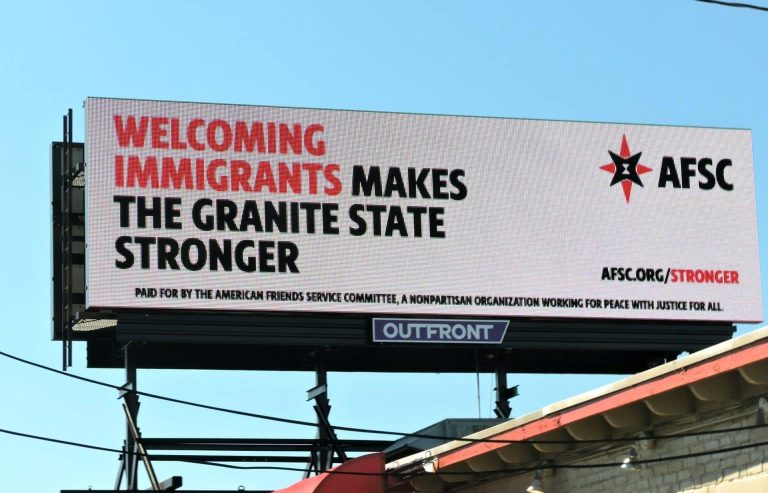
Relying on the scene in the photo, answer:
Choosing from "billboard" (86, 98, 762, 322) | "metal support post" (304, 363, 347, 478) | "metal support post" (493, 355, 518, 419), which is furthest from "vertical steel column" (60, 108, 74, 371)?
"metal support post" (493, 355, 518, 419)

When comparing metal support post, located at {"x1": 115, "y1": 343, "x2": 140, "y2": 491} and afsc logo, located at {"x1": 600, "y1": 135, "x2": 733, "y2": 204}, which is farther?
afsc logo, located at {"x1": 600, "y1": 135, "x2": 733, "y2": 204}

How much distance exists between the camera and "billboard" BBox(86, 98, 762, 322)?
95.8 feet

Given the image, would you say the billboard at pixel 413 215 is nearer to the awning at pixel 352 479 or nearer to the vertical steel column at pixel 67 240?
the vertical steel column at pixel 67 240

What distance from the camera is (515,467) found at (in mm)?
19719

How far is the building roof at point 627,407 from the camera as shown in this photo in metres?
14.4

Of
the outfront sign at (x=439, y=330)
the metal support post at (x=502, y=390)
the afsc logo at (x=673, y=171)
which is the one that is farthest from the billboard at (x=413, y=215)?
the metal support post at (x=502, y=390)

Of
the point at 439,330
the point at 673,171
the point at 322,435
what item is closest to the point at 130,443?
the point at 322,435

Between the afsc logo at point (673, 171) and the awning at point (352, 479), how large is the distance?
1167 centimetres

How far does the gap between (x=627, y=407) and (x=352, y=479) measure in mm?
6290

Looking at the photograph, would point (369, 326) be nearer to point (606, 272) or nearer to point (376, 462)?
point (606, 272)

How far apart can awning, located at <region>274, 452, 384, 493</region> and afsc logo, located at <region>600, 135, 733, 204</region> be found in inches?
459

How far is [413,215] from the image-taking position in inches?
1207

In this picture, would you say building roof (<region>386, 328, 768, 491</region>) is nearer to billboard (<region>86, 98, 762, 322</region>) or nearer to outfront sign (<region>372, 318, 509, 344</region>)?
outfront sign (<region>372, 318, 509, 344</region>)

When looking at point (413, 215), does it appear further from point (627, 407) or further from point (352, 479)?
point (627, 407)
